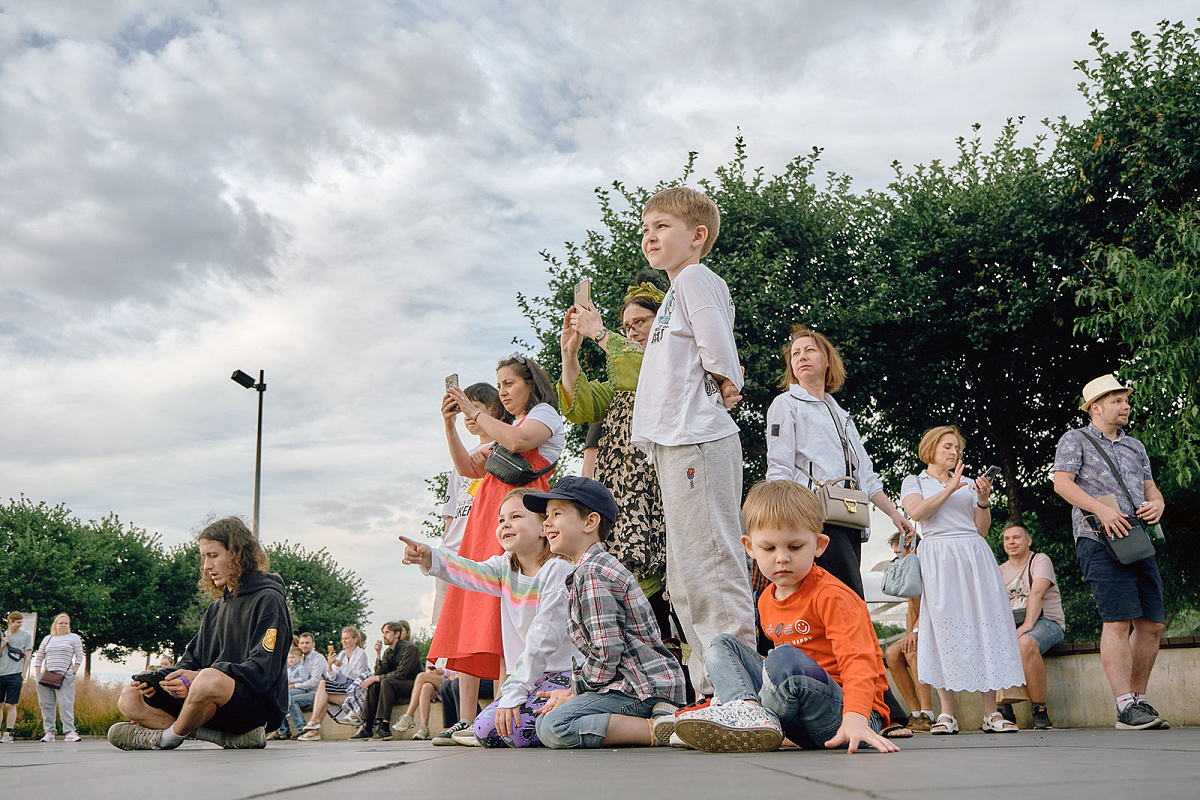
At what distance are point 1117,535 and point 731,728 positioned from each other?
373 cm

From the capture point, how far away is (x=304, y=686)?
1644 centimetres

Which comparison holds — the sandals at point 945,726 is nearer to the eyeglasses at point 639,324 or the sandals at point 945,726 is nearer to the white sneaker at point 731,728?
the eyeglasses at point 639,324

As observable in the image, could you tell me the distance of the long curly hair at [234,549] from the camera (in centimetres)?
559

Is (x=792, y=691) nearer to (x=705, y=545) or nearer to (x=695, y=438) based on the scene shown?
(x=705, y=545)

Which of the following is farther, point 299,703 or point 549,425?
point 299,703

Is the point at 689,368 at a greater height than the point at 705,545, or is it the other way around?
the point at 689,368

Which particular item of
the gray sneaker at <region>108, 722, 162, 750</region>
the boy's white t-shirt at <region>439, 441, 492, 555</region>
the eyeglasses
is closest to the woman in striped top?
the boy's white t-shirt at <region>439, 441, 492, 555</region>

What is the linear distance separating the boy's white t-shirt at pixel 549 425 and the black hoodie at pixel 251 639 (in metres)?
1.68

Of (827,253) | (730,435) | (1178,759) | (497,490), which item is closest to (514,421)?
(497,490)

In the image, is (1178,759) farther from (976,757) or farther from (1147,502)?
(1147,502)

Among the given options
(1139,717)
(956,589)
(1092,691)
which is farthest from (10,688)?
(1139,717)

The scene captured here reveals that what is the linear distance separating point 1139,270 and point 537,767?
Answer: 14.1 metres

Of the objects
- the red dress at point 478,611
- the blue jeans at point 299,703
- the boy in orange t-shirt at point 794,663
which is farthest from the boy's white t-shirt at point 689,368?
the blue jeans at point 299,703

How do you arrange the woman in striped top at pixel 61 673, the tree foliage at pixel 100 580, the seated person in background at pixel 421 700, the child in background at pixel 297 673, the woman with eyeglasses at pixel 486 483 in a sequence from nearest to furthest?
the woman with eyeglasses at pixel 486 483 < the seated person in background at pixel 421 700 < the child in background at pixel 297 673 < the woman in striped top at pixel 61 673 < the tree foliage at pixel 100 580
